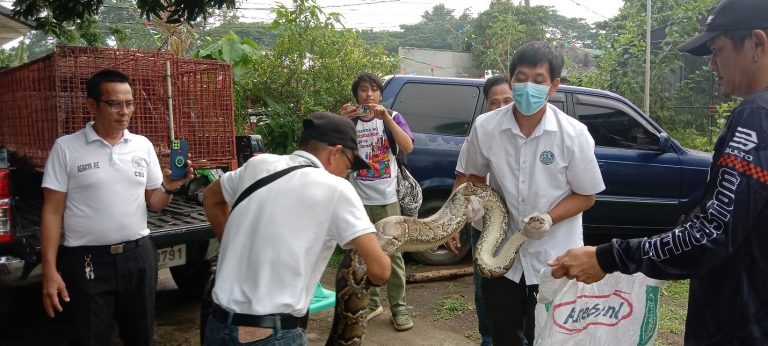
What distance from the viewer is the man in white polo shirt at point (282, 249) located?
202cm

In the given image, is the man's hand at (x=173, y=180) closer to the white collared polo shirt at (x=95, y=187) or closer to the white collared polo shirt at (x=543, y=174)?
the white collared polo shirt at (x=95, y=187)

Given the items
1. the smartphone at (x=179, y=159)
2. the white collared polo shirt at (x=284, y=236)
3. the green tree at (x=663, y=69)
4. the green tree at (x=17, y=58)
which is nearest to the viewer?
the white collared polo shirt at (x=284, y=236)

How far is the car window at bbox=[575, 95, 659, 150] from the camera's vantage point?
21.5 feet

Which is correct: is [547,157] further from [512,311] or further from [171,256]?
[171,256]

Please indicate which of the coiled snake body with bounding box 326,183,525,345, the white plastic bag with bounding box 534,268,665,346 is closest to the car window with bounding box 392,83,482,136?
the coiled snake body with bounding box 326,183,525,345

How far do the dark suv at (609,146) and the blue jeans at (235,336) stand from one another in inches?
167

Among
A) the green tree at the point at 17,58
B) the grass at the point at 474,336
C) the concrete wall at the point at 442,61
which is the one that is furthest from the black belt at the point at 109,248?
the concrete wall at the point at 442,61

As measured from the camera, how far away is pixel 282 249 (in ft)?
6.61

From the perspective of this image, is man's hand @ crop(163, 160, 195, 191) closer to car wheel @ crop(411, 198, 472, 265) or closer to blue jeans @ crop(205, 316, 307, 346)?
blue jeans @ crop(205, 316, 307, 346)

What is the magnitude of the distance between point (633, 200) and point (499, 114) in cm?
429

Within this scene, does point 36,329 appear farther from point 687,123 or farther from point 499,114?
point 687,123

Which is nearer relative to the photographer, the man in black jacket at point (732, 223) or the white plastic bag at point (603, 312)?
the man in black jacket at point (732, 223)

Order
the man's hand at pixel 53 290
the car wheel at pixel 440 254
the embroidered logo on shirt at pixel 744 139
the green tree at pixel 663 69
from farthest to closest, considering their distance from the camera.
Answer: the green tree at pixel 663 69, the car wheel at pixel 440 254, the man's hand at pixel 53 290, the embroidered logo on shirt at pixel 744 139

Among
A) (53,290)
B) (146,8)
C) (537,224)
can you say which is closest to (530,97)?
(537,224)
